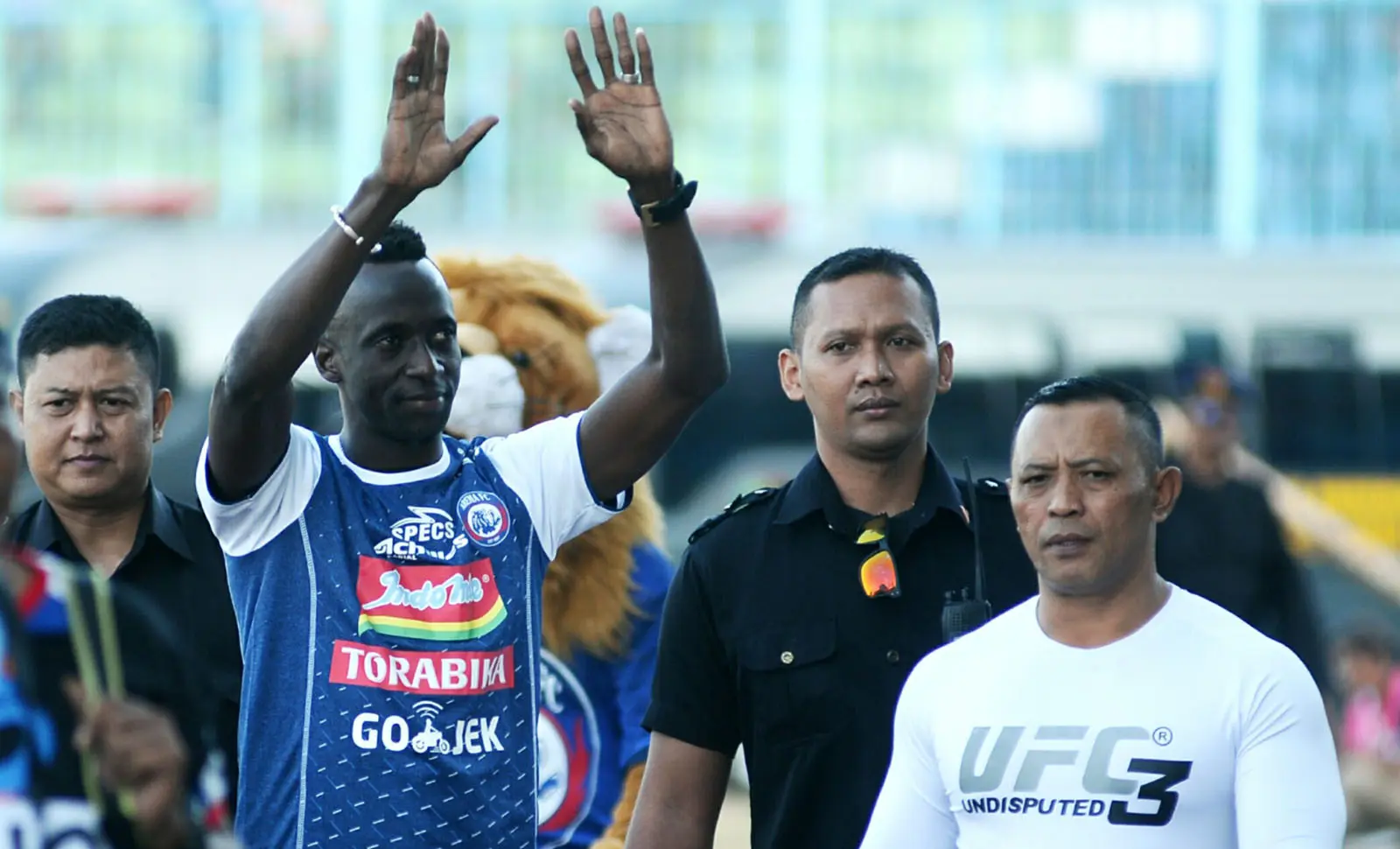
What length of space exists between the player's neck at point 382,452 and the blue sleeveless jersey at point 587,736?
1.04 meters

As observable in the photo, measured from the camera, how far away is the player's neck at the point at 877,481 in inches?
153

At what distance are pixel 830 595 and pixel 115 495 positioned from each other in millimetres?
1496

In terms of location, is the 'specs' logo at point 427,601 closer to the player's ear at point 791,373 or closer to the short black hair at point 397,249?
the short black hair at point 397,249

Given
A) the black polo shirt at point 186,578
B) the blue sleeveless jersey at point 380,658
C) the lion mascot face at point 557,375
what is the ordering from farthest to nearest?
1. the lion mascot face at point 557,375
2. the black polo shirt at point 186,578
3. the blue sleeveless jersey at point 380,658

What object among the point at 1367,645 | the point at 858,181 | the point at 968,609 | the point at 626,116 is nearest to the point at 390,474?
the point at 626,116

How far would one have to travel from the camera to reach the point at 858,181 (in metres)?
26.5

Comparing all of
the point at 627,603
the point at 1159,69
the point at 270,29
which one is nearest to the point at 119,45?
the point at 270,29

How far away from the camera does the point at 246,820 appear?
3623 mm

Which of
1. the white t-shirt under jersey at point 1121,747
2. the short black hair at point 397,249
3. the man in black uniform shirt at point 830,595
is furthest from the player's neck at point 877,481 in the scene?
the short black hair at point 397,249

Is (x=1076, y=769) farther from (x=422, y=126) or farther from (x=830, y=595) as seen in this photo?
(x=422, y=126)

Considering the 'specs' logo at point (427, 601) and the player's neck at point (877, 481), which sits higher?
the player's neck at point (877, 481)

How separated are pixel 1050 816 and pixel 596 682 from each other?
1.79m

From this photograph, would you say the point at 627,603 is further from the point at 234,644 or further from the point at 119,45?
the point at 119,45

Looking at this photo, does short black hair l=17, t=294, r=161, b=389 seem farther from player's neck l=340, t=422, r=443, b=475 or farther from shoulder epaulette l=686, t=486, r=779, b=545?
shoulder epaulette l=686, t=486, r=779, b=545
